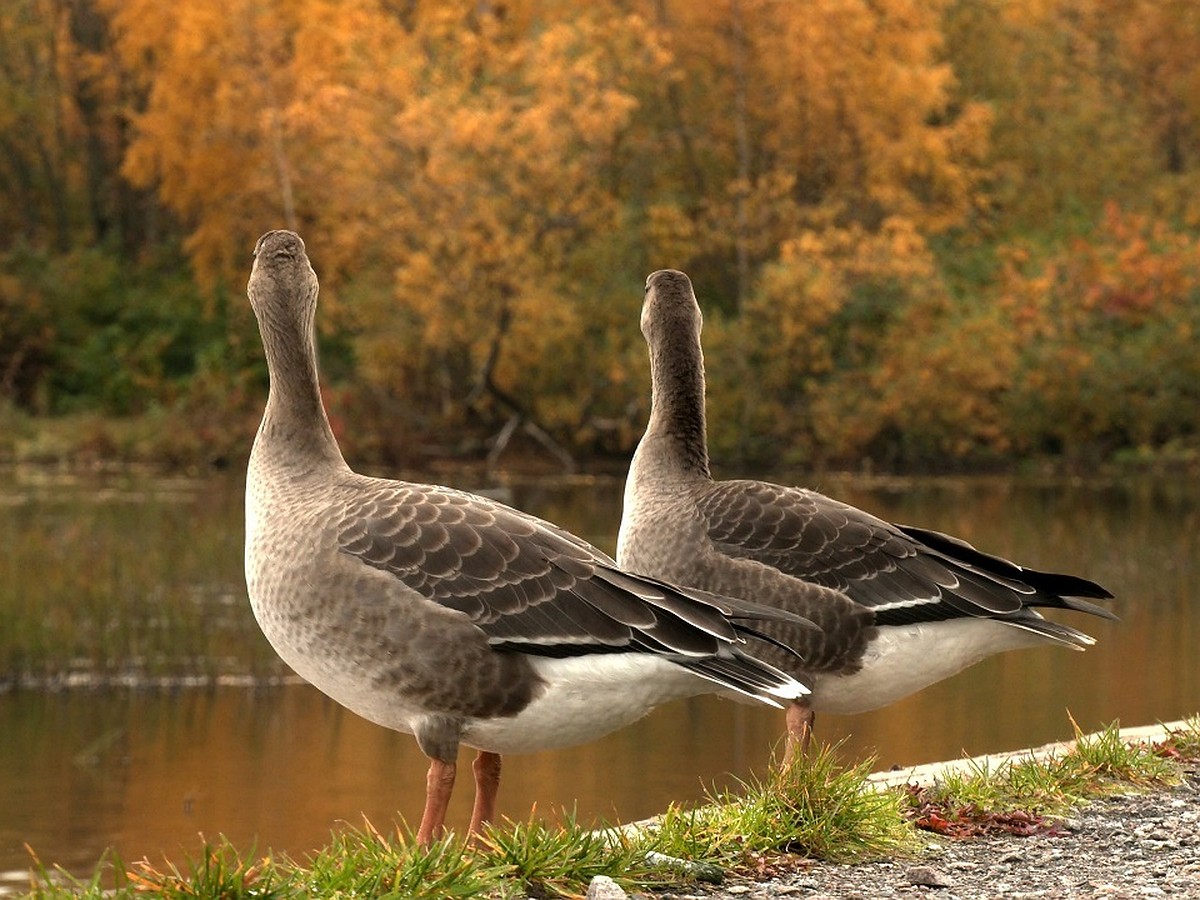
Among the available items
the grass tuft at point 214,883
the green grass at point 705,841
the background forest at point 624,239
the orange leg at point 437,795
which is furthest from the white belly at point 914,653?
the background forest at point 624,239

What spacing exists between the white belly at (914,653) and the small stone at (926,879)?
1863 millimetres

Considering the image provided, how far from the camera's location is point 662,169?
41.9 metres

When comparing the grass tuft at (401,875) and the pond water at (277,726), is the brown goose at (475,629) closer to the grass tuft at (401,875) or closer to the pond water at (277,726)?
the grass tuft at (401,875)

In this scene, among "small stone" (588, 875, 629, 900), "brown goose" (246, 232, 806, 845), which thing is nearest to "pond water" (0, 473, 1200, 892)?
"brown goose" (246, 232, 806, 845)

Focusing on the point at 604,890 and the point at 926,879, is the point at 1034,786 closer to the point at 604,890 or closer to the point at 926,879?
the point at 926,879

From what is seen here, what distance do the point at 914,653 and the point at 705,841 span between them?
208 centimetres

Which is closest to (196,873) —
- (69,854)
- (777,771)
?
(777,771)

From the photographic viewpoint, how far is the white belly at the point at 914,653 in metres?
7.56

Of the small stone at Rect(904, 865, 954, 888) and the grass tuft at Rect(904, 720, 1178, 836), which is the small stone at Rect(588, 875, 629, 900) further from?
the grass tuft at Rect(904, 720, 1178, 836)

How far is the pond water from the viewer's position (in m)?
11.3

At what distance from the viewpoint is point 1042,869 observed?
19.7ft

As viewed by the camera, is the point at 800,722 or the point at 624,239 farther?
the point at 624,239

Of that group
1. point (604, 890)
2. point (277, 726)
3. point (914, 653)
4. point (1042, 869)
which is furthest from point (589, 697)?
point (277, 726)

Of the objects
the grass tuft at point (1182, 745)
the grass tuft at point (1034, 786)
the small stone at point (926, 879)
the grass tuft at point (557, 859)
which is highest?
the grass tuft at point (557, 859)
